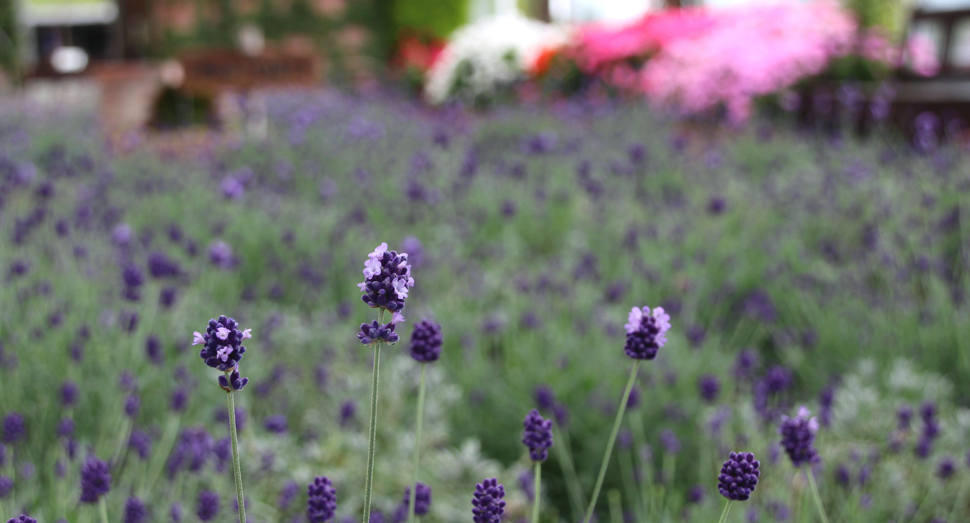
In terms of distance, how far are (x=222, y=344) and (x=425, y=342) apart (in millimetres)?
297

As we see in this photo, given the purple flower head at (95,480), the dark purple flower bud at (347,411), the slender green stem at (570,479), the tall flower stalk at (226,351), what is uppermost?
the tall flower stalk at (226,351)

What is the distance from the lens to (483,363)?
2.24m

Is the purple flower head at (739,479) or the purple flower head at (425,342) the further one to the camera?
the purple flower head at (425,342)

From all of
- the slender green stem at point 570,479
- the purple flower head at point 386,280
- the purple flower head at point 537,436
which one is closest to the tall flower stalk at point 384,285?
the purple flower head at point 386,280

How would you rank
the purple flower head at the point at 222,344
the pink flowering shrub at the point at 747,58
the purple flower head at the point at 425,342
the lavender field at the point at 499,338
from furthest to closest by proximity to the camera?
the pink flowering shrub at the point at 747,58, the lavender field at the point at 499,338, the purple flower head at the point at 425,342, the purple flower head at the point at 222,344

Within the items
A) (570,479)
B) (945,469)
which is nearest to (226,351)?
(570,479)

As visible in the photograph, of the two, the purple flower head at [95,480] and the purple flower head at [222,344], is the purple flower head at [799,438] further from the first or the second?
the purple flower head at [95,480]

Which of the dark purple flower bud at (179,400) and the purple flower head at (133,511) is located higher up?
the purple flower head at (133,511)

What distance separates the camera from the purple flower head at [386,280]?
27.4 inches

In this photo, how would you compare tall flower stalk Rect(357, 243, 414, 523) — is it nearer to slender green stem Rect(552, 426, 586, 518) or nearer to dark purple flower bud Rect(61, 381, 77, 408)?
slender green stem Rect(552, 426, 586, 518)

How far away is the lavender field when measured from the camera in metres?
1.62

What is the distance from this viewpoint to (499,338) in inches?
102

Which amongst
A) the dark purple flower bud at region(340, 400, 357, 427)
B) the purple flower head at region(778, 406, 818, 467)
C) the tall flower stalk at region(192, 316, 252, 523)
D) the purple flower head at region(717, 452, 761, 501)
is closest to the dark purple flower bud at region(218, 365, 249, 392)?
the tall flower stalk at region(192, 316, 252, 523)

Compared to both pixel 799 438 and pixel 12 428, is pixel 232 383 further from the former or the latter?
pixel 12 428
